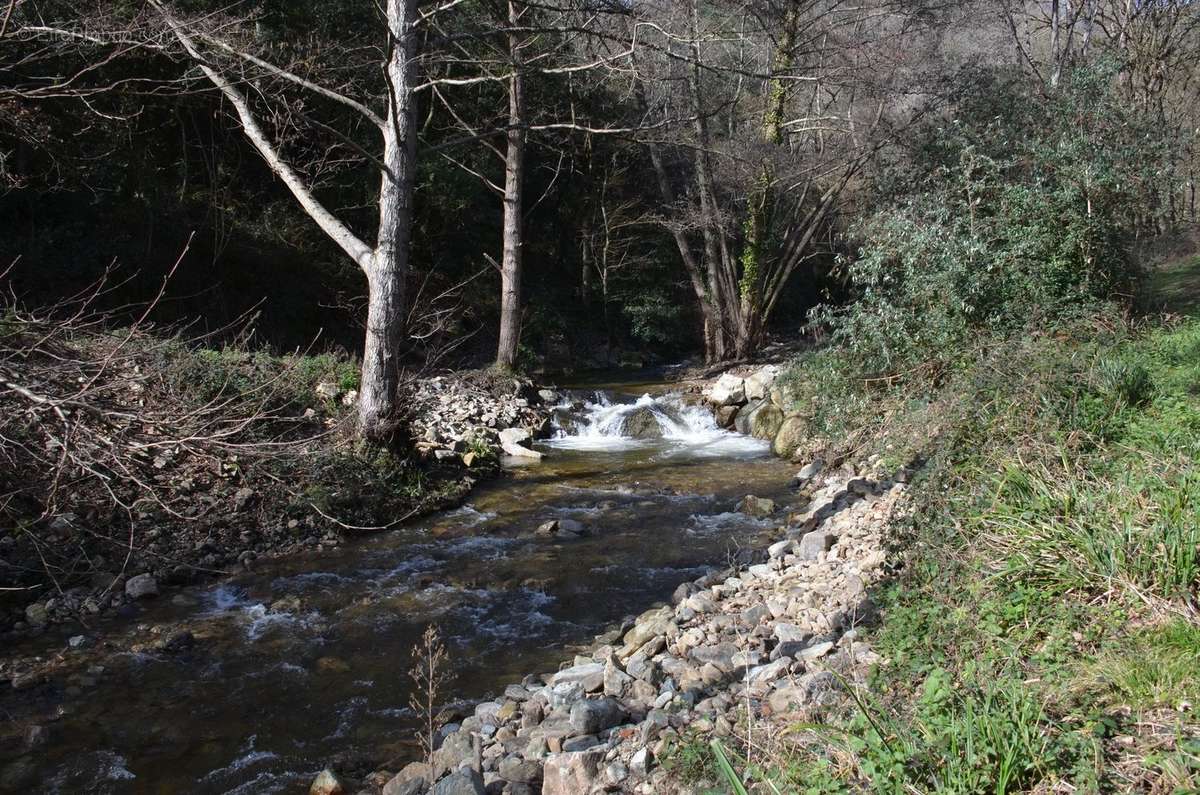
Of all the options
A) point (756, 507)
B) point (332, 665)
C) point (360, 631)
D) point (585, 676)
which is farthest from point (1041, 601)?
point (756, 507)

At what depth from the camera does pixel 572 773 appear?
12.0 ft

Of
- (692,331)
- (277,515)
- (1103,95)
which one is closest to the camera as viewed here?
(277,515)

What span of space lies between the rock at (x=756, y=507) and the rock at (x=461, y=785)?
5.42m

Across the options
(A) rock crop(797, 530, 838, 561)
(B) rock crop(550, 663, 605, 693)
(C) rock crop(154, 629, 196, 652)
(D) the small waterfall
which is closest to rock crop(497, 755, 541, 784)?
(B) rock crop(550, 663, 605, 693)

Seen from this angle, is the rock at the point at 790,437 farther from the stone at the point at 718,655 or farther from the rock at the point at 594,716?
the rock at the point at 594,716

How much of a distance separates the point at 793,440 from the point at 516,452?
3980 mm

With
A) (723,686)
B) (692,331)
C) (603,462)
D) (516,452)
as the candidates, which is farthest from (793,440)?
(692,331)

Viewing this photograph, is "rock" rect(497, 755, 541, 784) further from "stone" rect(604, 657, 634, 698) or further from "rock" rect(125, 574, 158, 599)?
"rock" rect(125, 574, 158, 599)

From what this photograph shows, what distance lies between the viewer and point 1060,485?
4656 mm

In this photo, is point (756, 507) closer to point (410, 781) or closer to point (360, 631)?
point (360, 631)

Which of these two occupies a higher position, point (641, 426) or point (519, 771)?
point (641, 426)

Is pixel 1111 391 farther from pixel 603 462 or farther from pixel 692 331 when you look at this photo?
pixel 692 331

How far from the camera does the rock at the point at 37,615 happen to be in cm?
612

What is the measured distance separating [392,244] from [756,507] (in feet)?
16.0
